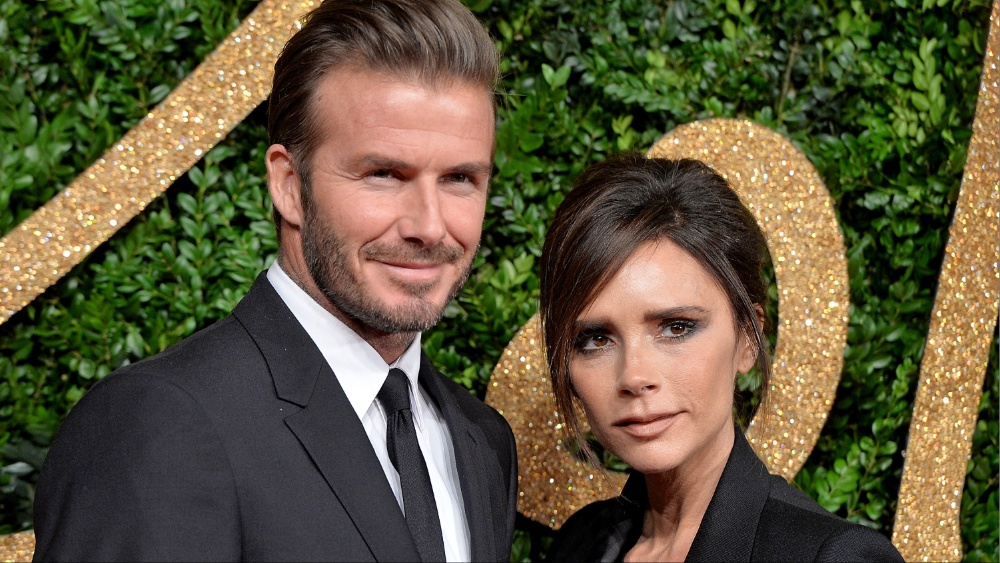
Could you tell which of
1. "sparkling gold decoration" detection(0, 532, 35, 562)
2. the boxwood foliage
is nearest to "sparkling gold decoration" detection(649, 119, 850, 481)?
the boxwood foliage

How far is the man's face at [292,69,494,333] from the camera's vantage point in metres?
1.44

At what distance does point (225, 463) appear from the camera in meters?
1.31

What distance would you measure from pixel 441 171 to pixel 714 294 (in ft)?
1.71

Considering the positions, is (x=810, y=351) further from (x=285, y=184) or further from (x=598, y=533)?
(x=285, y=184)

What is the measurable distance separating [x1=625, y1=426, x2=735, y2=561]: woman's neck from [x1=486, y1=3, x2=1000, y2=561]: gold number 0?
402 mm

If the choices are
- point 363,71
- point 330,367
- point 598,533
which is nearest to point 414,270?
point 330,367

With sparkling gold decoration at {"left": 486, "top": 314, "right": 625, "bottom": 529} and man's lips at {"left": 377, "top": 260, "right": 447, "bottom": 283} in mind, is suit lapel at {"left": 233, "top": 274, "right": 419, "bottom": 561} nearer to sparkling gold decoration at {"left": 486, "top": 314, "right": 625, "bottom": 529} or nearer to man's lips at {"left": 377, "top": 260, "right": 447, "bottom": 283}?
man's lips at {"left": 377, "top": 260, "right": 447, "bottom": 283}

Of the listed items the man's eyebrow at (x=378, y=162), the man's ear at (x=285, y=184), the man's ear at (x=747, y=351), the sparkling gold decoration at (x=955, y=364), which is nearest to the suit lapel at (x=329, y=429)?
the man's ear at (x=285, y=184)

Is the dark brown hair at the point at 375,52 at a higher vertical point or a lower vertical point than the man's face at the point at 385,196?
higher

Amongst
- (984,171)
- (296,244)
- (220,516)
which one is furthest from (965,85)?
(220,516)

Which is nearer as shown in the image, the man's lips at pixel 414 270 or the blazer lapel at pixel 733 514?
the man's lips at pixel 414 270

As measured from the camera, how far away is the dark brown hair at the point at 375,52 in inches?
57.4

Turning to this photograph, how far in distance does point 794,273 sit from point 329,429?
1267mm

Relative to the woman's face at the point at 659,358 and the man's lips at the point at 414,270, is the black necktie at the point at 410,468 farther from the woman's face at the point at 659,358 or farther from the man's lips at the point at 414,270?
the woman's face at the point at 659,358
